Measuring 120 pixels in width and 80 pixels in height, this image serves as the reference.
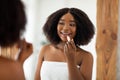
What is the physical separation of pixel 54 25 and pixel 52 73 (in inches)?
8.6

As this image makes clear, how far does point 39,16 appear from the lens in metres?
1.15

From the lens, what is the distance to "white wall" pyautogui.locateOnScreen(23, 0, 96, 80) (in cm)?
110

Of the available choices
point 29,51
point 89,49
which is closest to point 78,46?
point 89,49

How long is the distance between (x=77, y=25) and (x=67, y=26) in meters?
0.05

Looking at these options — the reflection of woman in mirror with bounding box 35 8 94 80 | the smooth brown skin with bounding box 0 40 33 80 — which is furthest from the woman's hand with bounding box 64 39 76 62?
the smooth brown skin with bounding box 0 40 33 80

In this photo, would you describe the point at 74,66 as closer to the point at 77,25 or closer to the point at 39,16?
the point at 77,25

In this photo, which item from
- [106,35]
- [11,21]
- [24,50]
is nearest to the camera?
[11,21]

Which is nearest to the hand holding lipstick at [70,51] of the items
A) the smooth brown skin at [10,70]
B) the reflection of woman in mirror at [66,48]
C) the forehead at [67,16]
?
the reflection of woman in mirror at [66,48]

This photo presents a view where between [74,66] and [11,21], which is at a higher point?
[11,21]

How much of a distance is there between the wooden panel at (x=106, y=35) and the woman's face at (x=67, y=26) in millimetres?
159

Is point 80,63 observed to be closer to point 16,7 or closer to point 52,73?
point 52,73

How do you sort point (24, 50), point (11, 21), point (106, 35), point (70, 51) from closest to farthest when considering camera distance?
point (11, 21) → point (24, 50) → point (70, 51) → point (106, 35)

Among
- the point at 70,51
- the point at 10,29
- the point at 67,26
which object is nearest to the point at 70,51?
the point at 70,51

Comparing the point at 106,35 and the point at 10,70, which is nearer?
the point at 10,70
